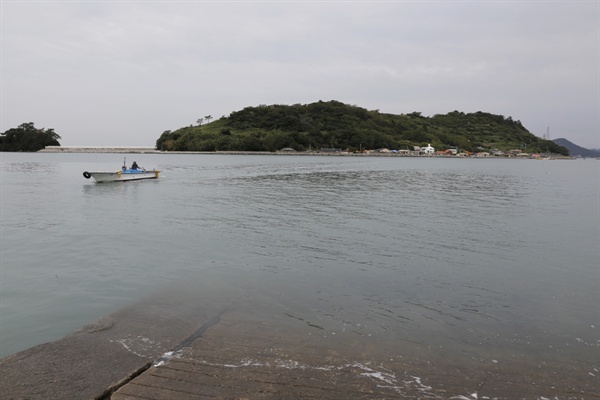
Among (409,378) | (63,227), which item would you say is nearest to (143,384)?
(409,378)

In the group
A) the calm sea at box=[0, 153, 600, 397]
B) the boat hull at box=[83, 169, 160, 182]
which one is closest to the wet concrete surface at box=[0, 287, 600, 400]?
the calm sea at box=[0, 153, 600, 397]

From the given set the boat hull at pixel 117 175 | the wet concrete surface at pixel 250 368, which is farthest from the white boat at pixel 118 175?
the wet concrete surface at pixel 250 368

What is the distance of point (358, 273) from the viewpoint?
46.6ft

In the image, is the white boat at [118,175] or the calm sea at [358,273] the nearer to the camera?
the calm sea at [358,273]

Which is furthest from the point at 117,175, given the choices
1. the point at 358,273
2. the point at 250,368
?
the point at 250,368

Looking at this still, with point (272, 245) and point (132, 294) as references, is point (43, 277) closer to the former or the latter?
point (132, 294)

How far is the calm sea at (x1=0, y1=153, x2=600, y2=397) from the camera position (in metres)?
8.99

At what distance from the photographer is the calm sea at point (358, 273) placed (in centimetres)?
899

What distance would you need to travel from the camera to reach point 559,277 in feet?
47.0

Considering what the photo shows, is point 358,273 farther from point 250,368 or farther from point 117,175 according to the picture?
point 117,175

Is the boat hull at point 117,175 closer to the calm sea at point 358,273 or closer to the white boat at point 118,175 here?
the white boat at point 118,175

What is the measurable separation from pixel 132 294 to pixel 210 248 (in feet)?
20.2

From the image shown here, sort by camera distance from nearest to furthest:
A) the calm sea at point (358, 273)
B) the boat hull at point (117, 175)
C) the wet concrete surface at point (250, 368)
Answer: the wet concrete surface at point (250, 368) < the calm sea at point (358, 273) < the boat hull at point (117, 175)

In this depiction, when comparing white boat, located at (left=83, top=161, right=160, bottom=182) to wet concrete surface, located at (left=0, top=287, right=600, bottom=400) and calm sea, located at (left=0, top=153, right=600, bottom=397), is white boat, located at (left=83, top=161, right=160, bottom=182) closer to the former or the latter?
calm sea, located at (left=0, top=153, right=600, bottom=397)
